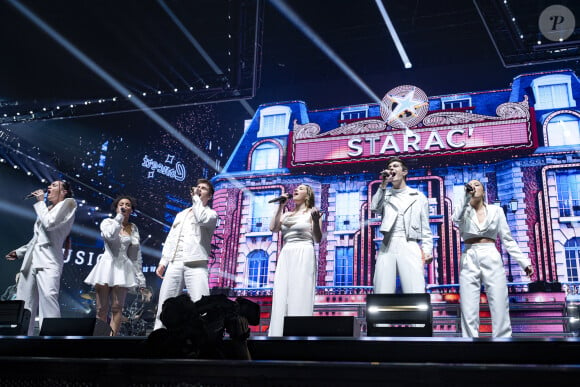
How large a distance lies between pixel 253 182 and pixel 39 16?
4.71 metres

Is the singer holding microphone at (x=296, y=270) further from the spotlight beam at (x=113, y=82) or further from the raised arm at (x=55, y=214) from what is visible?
the spotlight beam at (x=113, y=82)

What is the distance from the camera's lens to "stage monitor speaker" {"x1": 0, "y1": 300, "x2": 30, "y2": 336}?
3.65 meters

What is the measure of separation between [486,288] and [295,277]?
1622 mm

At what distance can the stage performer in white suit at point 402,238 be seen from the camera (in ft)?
14.5

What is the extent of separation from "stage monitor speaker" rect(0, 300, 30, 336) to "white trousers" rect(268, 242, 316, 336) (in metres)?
1.88

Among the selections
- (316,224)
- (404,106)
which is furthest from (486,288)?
(404,106)

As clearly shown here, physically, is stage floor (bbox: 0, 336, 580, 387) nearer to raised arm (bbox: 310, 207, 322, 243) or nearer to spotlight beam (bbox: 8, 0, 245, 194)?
raised arm (bbox: 310, 207, 322, 243)

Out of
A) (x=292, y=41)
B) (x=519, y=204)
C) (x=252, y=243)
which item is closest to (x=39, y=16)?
(x=292, y=41)

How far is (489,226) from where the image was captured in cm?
446

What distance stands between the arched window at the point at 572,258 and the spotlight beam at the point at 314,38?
163 inches

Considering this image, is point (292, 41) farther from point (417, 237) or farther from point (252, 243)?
point (417, 237)

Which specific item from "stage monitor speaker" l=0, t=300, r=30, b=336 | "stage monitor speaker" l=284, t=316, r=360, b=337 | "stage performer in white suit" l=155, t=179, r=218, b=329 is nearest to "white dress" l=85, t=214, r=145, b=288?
"stage performer in white suit" l=155, t=179, r=218, b=329

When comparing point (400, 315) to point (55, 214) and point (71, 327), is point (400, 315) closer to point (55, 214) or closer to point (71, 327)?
point (71, 327)

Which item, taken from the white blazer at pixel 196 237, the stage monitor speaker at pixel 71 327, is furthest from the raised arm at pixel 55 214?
the stage monitor speaker at pixel 71 327
